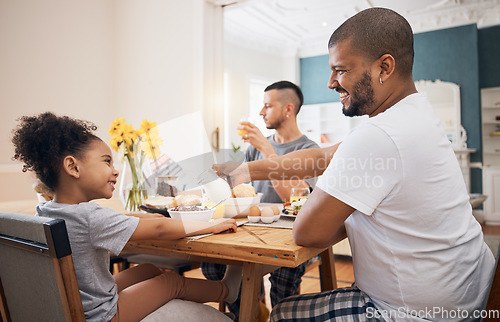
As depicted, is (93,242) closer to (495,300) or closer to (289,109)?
(495,300)

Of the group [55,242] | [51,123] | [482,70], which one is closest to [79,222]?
[55,242]

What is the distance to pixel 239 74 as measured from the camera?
7.42 m

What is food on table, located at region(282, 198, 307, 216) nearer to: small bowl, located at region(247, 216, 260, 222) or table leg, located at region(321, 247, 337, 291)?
small bowl, located at region(247, 216, 260, 222)

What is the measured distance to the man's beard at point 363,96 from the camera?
1014 millimetres

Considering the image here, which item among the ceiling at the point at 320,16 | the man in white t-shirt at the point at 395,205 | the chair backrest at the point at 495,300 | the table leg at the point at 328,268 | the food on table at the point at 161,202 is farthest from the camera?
the ceiling at the point at 320,16

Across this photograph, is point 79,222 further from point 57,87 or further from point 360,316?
point 57,87

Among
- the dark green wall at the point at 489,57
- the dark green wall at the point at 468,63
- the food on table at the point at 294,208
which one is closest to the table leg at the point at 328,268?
the food on table at the point at 294,208

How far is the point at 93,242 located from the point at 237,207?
54 cm

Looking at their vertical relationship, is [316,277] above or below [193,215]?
below

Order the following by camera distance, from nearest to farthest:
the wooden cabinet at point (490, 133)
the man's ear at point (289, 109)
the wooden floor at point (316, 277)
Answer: the man's ear at point (289, 109) → the wooden floor at point (316, 277) → the wooden cabinet at point (490, 133)

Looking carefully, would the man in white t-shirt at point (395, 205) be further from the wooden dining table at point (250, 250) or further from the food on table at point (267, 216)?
the food on table at point (267, 216)

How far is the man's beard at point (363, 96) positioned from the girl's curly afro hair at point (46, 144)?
84cm

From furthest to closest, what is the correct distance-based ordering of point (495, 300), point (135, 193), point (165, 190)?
point (135, 193), point (165, 190), point (495, 300)

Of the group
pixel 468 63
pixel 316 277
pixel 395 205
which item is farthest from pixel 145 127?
pixel 468 63
